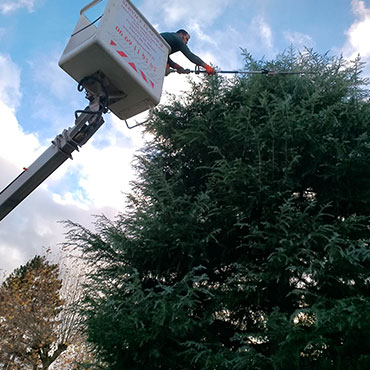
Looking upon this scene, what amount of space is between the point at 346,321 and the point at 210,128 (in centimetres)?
288

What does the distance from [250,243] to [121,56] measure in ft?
7.38

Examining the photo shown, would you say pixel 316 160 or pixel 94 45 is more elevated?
pixel 316 160

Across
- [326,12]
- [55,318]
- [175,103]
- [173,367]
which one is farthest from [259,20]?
[55,318]

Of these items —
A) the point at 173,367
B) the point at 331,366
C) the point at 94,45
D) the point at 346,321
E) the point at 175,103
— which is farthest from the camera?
the point at 175,103

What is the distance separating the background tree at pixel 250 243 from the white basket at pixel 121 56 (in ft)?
4.11

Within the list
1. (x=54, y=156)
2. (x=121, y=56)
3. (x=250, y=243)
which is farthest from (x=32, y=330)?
(x=121, y=56)

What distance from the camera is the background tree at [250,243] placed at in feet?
9.95

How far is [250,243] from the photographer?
3596mm

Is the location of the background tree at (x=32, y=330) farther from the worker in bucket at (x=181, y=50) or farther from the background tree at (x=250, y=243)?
the worker in bucket at (x=181, y=50)

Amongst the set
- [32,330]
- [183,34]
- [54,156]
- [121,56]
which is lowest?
[32,330]

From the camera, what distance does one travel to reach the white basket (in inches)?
98.3

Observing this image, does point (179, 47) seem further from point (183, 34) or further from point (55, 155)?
point (55, 155)

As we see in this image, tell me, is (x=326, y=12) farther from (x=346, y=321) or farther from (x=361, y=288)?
(x=346, y=321)

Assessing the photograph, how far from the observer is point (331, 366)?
2.76m
